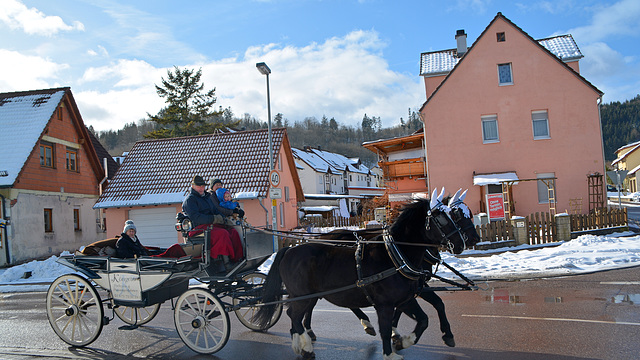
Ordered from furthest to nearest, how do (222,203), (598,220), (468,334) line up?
1. (598,220)
2. (222,203)
3. (468,334)

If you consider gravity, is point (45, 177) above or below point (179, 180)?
above

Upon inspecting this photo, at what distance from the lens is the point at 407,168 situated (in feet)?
95.9

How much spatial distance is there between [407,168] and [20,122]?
21155 mm

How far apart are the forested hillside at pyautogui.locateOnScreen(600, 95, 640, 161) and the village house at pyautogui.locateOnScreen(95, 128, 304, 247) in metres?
99.1

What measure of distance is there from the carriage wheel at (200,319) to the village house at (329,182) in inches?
1393

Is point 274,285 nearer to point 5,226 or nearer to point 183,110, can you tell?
point 5,226

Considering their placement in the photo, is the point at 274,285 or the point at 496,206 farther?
the point at 496,206

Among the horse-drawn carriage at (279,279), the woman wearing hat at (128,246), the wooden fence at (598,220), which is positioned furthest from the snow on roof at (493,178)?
the woman wearing hat at (128,246)

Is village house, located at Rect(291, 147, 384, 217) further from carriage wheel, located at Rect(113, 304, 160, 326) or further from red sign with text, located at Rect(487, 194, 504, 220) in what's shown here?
carriage wheel, located at Rect(113, 304, 160, 326)

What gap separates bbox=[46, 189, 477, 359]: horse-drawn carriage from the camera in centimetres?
543

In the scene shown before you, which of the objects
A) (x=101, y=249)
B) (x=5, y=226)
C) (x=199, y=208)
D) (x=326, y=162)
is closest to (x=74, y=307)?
(x=101, y=249)

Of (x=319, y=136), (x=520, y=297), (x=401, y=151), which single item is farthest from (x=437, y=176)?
(x=319, y=136)

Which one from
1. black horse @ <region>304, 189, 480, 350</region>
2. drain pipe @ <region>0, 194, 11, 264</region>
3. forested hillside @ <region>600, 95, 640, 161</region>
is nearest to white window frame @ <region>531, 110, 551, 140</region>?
black horse @ <region>304, 189, 480, 350</region>

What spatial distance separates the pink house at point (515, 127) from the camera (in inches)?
901
